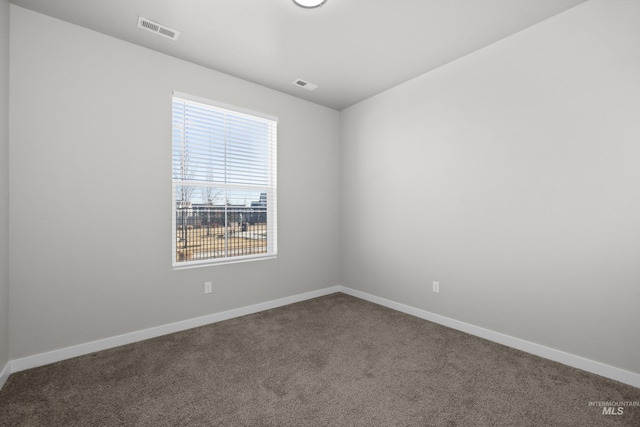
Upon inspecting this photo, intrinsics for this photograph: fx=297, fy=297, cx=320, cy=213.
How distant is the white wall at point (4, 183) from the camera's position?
6.66 feet

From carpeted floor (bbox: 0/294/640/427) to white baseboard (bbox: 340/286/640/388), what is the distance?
0.07m

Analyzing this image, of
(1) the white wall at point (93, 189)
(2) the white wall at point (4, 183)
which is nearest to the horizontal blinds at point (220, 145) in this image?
(1) the white wall at point (93, 189)

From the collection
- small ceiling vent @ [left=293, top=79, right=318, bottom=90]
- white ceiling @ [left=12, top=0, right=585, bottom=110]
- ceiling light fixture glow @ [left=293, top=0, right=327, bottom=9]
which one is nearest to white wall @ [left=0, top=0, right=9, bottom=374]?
white ceiling @ [left=12, top=0, right=585, bottom=110]

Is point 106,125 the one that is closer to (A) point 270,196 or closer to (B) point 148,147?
(B) point 148,147

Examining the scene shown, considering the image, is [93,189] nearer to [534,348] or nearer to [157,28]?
[157,28]

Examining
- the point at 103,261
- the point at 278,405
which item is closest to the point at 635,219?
the point at 278,405

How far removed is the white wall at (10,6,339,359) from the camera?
2.22 meters

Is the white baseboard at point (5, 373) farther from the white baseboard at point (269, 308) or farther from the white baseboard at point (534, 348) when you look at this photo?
the white baseboard at point (534, 348)

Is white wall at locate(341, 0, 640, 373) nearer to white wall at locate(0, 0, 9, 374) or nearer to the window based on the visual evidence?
the window

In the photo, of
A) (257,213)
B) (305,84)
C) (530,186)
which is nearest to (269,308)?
(257,213)

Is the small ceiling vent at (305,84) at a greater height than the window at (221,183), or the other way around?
the small ceiling vent at (305,84)

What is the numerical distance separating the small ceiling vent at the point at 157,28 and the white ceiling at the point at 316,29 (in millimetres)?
45

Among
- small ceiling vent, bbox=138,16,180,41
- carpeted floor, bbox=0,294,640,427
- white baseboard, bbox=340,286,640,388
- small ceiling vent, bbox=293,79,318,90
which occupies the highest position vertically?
small ceiling vent, bbox=138,16,180,41

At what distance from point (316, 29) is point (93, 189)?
2.29 m
